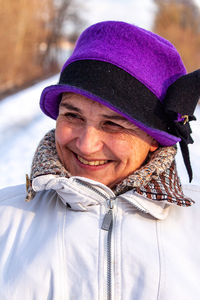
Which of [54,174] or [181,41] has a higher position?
[54,174]

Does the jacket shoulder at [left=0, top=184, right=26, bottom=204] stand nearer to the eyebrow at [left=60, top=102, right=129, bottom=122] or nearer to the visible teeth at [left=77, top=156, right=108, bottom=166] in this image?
the visible teeth at [left=77, top=156, right=108, bottom=166]

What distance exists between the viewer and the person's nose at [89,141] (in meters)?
1.48

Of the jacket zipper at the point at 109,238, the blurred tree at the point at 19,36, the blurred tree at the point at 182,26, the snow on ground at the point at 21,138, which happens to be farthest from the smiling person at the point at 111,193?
the blurred tree at the point at 182,26

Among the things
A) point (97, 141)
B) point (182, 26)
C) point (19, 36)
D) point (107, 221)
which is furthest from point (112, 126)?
point (182, 26)

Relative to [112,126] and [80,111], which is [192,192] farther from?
[80,111]

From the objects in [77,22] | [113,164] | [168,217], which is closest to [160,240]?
[168,217]

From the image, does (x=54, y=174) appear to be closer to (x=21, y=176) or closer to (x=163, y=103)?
(x=163, y=103)

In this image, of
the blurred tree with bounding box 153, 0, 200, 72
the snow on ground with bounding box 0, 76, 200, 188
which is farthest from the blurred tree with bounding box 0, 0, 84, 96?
the blurred tree with bounding box 153, 0, 200, 72

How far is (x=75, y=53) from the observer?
5.08 ft

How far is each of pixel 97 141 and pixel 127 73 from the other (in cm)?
33

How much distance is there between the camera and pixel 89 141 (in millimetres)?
1475

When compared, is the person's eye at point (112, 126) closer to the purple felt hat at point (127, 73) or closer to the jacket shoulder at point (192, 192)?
the purple felt hat at point (127, 73)

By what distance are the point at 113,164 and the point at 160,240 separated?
0.40 metres

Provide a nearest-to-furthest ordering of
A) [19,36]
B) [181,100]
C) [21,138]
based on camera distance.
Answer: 1. [181,100]
2. [21,138]
3. [19,36]
